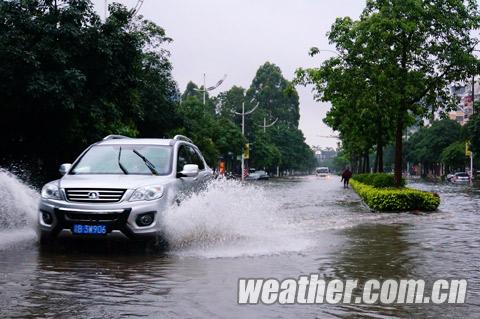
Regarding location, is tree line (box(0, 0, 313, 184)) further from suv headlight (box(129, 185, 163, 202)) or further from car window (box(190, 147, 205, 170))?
suv headlight (box(129, 185, 163, 202))

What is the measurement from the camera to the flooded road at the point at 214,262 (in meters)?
6.12

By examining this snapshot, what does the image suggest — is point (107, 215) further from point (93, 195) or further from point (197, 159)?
point (197, 159)

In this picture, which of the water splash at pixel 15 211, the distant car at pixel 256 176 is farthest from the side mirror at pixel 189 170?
the distant car at pixel 256 176

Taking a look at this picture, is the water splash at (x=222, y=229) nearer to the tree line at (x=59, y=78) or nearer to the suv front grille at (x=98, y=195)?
the suv front grille at (x=98, y=195)

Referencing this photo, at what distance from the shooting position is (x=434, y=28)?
2377 cm

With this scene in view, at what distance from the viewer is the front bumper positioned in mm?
9359

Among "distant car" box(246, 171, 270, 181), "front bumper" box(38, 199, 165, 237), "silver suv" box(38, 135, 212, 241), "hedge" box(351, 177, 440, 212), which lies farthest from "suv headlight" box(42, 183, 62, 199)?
"distant car" box(246, 171, 270, 181)

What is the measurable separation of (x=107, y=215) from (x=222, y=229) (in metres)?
2.95

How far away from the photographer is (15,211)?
14.0m

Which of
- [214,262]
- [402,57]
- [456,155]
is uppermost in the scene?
[402,57]

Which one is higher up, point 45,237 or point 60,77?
point 60,77

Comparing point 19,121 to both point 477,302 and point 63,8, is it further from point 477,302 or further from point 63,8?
point 477,302

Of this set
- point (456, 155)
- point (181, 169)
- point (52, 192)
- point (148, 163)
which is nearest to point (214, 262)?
point (148, 163)

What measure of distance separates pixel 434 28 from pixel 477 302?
18.9m
